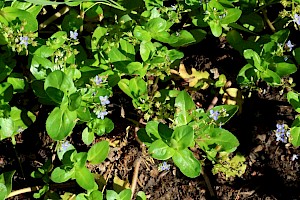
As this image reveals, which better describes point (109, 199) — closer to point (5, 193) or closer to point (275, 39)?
point (5, 193)

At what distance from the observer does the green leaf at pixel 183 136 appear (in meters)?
2.15

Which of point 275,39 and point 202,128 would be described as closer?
point 202,128

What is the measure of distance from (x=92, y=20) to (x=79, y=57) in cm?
35

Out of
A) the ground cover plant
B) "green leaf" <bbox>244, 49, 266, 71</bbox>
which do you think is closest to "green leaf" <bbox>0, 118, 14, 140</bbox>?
the ground cover plant

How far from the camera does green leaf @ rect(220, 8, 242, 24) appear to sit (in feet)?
8.13

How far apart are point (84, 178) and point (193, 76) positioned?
35.1 inches

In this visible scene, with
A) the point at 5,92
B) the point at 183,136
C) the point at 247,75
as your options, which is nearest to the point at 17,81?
the point at 5,92

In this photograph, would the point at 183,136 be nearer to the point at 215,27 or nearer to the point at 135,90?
the point at 135,90

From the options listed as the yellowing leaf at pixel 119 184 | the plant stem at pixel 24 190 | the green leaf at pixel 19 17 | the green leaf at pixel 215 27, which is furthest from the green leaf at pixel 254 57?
the plant stem at pixel 24 190

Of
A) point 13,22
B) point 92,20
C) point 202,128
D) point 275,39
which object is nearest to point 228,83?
point 275,39

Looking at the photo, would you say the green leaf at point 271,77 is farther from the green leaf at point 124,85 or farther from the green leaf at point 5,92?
the green leaf at point 5,92

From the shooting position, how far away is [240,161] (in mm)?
2701

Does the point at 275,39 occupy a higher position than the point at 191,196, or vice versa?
the point at 275,39

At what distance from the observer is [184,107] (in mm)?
2330
